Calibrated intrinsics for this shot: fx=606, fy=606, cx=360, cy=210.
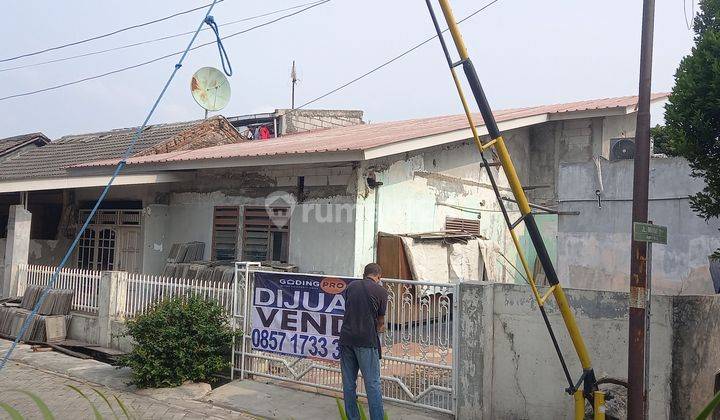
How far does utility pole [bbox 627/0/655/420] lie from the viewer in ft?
14.6

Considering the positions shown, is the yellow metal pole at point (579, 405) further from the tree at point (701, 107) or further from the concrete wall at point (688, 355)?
the tree at point (701, 107)

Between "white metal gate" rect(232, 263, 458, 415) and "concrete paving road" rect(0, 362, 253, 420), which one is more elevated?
"white metal gate" rect(232, 263, 458, 415)

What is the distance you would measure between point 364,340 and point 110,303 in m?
5.92

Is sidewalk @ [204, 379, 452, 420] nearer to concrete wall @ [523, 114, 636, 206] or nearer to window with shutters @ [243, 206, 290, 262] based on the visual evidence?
window with shutters @ [243, 206, 290, 262]

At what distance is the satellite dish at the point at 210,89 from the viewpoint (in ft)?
54.5

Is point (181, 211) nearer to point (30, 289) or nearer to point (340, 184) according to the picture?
point (30, 289)

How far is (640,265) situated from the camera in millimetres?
4461

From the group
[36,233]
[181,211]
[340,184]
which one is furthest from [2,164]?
[340,184]

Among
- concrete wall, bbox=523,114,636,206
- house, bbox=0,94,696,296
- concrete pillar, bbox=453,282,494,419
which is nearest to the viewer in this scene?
concrete pillar, bbox=453,282,494,419

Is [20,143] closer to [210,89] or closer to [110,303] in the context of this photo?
[210,89]

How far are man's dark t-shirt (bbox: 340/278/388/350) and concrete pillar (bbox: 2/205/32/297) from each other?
873 cm

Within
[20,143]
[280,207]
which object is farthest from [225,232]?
[20,143]

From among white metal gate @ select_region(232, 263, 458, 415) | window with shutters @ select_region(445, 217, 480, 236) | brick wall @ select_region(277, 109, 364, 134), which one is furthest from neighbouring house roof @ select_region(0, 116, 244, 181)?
white metal gate @ select_region(232, 263, 458, 415)

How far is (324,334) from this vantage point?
23.5 feet
